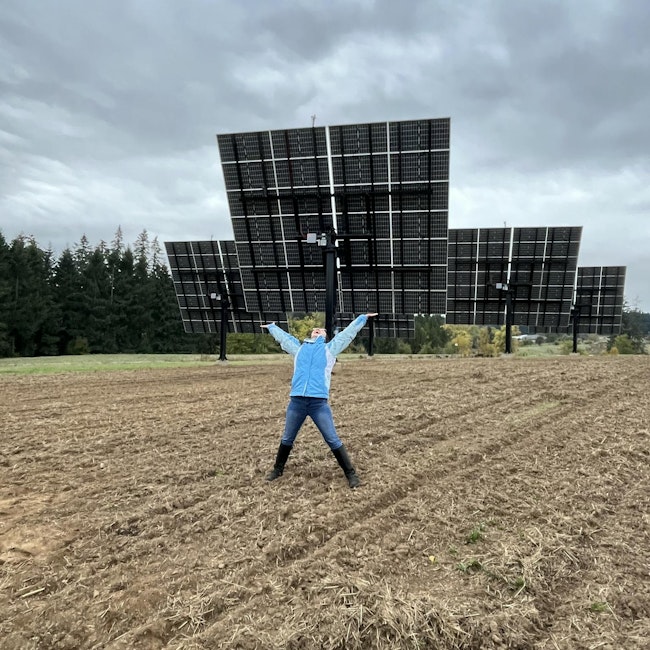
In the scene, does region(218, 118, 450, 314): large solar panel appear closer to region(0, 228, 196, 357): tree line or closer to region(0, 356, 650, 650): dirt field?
region(0, 356, 650, 650): dirt field

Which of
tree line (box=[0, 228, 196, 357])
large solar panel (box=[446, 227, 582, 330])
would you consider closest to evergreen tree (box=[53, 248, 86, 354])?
tree line (box=[0, 228, 196, 357])

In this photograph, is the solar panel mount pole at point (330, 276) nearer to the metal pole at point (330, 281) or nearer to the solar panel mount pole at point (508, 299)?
the metal pole at point (330, 281)

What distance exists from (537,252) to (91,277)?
48.1 meters

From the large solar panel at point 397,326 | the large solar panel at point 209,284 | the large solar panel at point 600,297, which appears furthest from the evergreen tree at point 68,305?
the large solar panel at point 600,297

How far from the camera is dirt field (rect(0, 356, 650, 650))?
3307mm

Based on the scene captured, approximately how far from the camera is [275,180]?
60.0ft

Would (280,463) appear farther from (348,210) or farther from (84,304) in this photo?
(84,304)

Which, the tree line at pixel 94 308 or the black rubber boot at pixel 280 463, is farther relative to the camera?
the tree line at pixel 94 308

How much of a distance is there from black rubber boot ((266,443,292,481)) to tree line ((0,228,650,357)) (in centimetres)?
4798

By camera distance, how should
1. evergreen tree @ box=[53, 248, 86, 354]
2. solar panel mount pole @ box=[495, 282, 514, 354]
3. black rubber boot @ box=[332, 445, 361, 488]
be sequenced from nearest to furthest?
black rubber boot @ box=[332, 445, 361, 488], solar panel mount pole @ box=[495, 282, 514, 354], evergreen tree @ box=[53, 248, 86, 354]

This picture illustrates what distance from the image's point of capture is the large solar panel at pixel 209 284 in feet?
88.1

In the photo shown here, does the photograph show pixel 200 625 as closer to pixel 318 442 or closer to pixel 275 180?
pixel 318 442

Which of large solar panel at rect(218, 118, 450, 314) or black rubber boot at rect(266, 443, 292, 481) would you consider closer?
black rubber boot at rect(266, 443, 292, 481)

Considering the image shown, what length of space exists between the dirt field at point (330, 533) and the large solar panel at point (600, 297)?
84.9 ft
